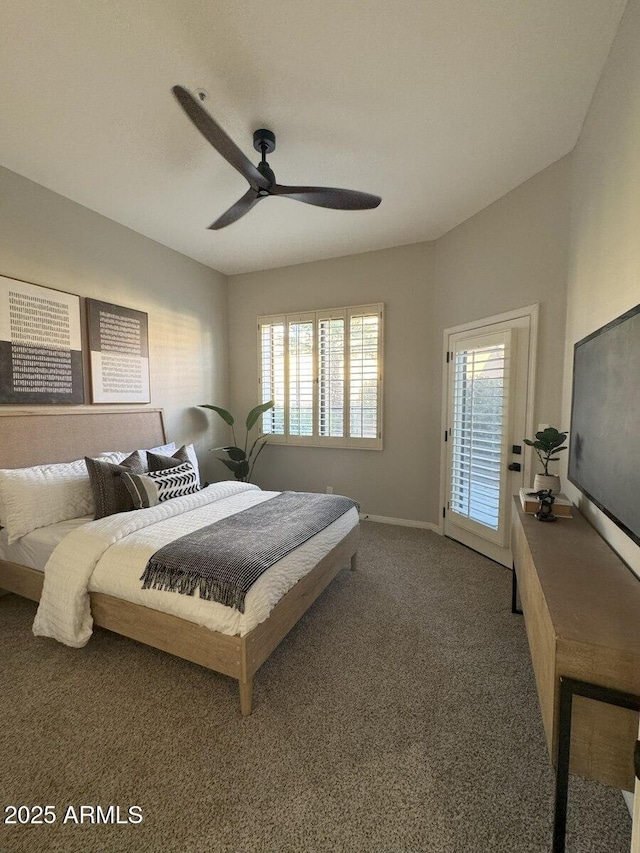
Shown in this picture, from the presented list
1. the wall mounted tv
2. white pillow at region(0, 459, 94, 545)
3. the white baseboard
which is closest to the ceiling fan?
the wall mounted tv

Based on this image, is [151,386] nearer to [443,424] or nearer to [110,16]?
[110,16]

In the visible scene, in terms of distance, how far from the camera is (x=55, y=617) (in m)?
1.88

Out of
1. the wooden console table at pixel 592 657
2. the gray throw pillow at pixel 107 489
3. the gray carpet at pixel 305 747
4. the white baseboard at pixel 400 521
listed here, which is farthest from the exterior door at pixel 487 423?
the gray throw pillow at pixel 107 489

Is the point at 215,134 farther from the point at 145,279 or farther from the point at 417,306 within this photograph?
the point at 417,306

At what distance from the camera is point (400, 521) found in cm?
390

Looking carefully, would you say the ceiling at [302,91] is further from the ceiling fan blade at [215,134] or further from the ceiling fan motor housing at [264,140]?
the ceiling fan blade at [215,134]

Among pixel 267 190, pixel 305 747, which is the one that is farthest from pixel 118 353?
pixel 305 747

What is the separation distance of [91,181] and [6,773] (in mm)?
3424

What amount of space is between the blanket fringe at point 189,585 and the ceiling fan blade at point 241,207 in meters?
2.16

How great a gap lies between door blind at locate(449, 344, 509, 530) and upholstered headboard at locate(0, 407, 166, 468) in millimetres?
3051

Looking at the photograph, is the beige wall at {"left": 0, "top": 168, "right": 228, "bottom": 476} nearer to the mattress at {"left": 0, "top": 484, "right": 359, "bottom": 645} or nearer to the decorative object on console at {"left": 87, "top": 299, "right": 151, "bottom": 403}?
the decorative object on console at {"left": 87, "top": 299, "right": 151, "bottom": 403}

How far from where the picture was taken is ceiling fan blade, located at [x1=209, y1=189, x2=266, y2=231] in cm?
215

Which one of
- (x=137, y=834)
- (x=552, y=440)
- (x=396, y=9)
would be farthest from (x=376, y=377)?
(x=137, y=834)

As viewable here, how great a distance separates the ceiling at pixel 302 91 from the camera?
150 cm
